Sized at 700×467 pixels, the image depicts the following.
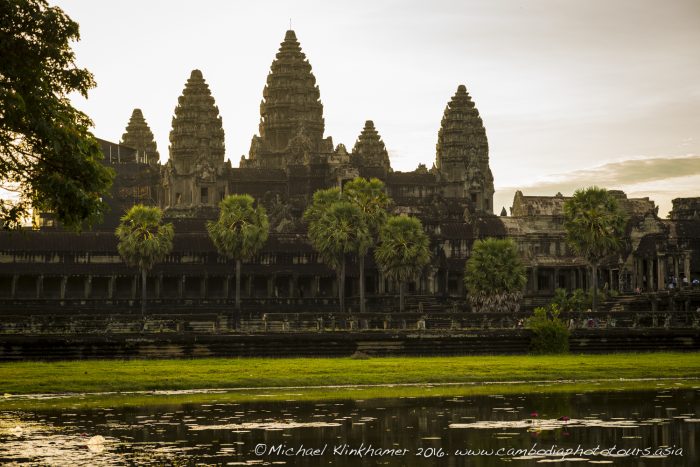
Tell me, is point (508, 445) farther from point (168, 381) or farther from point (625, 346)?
point (625, 346)

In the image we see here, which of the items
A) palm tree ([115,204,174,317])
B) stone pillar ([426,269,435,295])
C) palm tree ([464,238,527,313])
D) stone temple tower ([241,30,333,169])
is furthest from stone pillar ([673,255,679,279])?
stone temple tower ([241,30,333,169])

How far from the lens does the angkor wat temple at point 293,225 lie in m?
95.9

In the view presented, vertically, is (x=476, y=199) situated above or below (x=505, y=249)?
above

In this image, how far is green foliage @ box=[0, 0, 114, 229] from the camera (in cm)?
3008

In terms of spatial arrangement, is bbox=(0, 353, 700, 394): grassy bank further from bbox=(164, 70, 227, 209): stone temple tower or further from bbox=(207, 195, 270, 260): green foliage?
bbox=(164, 70, 227, 209): stone temple tower

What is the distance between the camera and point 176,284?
332 feet

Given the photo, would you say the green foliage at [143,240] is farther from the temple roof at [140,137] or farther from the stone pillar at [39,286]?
the temple roof at [140,137]

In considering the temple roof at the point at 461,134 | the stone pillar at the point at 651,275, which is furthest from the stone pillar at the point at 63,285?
the temple roof at the point at 461,134

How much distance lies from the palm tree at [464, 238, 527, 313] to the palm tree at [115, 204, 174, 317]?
2137cm

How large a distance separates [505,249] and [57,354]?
153 feet

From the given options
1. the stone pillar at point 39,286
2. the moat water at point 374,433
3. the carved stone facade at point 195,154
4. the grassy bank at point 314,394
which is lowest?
the moat water at point 374,433

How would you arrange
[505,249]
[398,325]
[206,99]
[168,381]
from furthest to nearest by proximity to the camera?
1. [206,99]
2. [505,249]
3. [398,325]
4. [168,381]

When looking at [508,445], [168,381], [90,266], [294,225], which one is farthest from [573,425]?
[294,225]

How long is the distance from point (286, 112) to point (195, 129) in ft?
42.8
